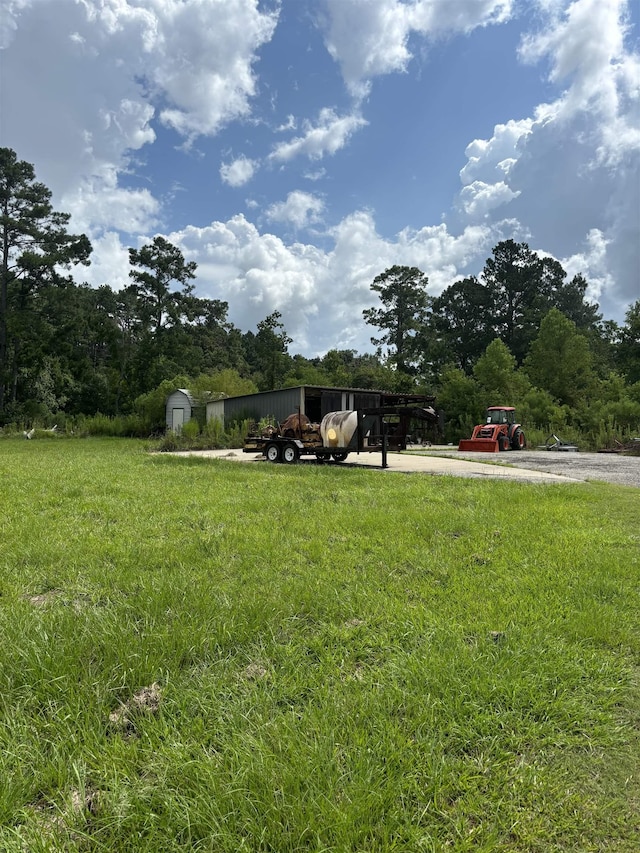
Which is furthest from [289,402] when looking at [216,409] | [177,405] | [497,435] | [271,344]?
[271,344]

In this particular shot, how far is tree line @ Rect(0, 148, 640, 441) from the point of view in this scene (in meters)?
29.3

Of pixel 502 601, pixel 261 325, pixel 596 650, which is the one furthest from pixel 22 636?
pixel 261 325

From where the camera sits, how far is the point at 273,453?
→ 534 inches

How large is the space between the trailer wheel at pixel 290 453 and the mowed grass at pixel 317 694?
882 cm

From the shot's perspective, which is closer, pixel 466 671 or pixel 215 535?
pixel 466 671

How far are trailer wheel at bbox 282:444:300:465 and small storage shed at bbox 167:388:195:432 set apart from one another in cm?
1570

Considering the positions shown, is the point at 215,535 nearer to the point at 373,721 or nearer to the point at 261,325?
the point at 373,721

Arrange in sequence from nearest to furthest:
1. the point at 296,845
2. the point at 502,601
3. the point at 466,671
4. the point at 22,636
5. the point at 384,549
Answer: the point at 296,845
the point at 466,671
the point at 22,636
the point at 502,601
the point at 384,549

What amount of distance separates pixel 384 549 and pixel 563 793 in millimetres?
2521

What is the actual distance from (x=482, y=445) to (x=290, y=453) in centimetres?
995

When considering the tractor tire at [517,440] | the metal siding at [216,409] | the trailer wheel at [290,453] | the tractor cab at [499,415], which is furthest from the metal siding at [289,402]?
the tractor tire at [517,440]

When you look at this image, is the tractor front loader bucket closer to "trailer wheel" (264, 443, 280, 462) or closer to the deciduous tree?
"trailer wheel" (264, 443, 280, 462)

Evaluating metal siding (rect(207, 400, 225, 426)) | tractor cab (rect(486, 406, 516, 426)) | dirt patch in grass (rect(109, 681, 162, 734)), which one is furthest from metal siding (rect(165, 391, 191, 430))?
dirt patch in grass (rect(109, 681, 162, 734))

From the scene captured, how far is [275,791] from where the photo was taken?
4.78 feet
